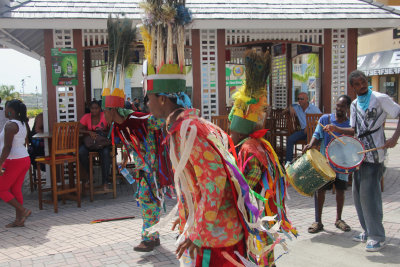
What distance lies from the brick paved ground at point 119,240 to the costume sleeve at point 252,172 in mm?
1699

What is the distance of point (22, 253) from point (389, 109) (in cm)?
434

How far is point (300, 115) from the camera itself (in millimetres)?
8391

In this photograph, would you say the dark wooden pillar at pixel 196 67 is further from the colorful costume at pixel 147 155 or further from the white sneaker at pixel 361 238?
the white sneaker at pixel 361 238

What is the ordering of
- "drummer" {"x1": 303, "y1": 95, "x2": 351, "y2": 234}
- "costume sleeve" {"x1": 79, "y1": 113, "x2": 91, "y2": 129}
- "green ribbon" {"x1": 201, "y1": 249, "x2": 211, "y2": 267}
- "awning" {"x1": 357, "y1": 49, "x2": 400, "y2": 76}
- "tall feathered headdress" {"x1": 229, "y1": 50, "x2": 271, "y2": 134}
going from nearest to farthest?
"green ribbon" {"x1": 201, "y1": 249, "x2": 211, "y2": 267} < "tall feathered headdress" {"x1": 229, "y1": 50, "x2": 271, "y2": 134} < "drummer" {"x1": 303, "y1": 95, "x2": 351, "y2": 234} < "costume sleeve" {"x1": 79, "y1": 113, "x2": 91, "y2": 129} < "awning" {"x1": 357, "y1": 49, "x2": 400, "y2": 76}

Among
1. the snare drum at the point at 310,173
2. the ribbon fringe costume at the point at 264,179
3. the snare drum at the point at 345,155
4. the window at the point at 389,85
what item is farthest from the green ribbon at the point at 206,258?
the window at the point at 389,85

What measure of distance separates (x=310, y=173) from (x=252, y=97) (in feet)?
6.01

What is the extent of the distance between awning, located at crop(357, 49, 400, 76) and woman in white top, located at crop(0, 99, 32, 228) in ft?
70.7

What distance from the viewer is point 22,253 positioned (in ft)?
14.7

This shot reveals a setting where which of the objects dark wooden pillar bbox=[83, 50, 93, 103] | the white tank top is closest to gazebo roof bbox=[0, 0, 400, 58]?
dark wooden pillar bbox=[83, 50, 93, 103]

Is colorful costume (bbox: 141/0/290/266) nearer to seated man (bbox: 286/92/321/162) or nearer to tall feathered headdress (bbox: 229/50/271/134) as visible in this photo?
tall feathered headdress (bbox: 229/50/271/134)

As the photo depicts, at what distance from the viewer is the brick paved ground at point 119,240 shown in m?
4.15

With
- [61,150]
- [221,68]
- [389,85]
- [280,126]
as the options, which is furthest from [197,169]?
[389,85]

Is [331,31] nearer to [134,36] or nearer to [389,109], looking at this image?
[389,109]

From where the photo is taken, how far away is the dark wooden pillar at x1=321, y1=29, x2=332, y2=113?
8.52m
